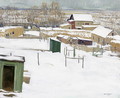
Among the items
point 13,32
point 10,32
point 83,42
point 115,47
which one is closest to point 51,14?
point 13,32

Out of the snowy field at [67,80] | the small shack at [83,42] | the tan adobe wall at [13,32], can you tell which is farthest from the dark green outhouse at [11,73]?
the tan adobe wall at [13,32]

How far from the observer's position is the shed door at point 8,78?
1133 cm

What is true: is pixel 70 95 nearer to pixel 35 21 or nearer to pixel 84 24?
pixel 84 24

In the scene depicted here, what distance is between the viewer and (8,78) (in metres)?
11.5

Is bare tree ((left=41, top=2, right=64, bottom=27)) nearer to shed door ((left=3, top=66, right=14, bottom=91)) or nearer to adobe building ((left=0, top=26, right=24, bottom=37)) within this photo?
adobe building ((left=0, top=26, right=24, bottom=37))

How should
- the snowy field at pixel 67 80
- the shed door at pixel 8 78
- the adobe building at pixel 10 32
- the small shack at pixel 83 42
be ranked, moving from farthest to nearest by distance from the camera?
the adobe building at pixel 10 32 < the small shack at pixel 83 42 < the snowy field at pixel 67 80 < the shed door at pixel 8 78

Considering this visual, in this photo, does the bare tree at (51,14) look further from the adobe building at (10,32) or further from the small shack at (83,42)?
the small shack at (83,42)

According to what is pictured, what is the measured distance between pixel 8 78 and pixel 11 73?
30 centimetres

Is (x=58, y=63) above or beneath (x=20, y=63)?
beneath

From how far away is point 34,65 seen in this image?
18.0m

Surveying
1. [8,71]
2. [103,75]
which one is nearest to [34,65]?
[103,75]

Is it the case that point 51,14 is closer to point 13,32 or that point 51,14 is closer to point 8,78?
point 13,32

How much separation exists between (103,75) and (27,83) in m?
6.53

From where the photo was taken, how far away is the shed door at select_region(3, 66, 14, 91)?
11.3 m
